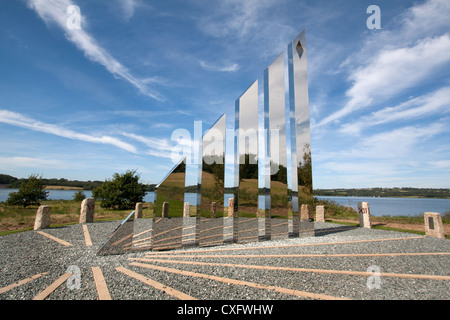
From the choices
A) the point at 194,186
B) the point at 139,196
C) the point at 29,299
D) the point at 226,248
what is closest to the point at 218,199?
the point at 194,186

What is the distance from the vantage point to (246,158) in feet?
25.8

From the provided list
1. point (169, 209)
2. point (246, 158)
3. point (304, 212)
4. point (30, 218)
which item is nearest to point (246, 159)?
point (246, 158)

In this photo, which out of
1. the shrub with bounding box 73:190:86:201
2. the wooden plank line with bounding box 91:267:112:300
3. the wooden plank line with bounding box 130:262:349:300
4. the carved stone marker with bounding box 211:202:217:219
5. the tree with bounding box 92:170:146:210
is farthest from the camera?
the shrub with bounding box 73:190:86:201

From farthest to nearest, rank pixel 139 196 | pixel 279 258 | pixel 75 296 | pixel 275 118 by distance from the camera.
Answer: pixel 139 196 < pixel 275 118 < pixel 279 258 < pixel 75 296

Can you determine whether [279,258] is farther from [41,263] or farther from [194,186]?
[41,263]

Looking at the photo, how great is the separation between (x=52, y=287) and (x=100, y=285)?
3.01ft

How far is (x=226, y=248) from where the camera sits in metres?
7.19

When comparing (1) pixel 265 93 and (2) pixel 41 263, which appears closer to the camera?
(2) pixel 41 263

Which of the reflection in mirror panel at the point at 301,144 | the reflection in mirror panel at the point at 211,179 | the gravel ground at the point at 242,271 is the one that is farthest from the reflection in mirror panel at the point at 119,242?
the reflection in mirror panel at the point at 301,144

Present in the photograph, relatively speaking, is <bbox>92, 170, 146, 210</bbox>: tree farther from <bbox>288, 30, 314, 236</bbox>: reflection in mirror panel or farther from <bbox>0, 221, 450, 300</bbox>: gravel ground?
<bbox>288, 30, 314, 236</bbox>: reflection in mirror panel

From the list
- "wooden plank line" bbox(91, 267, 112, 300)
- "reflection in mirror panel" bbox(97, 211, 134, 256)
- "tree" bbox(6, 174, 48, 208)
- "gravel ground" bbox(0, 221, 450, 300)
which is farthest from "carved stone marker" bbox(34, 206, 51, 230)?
"tree" bbox(6, 174, 48, 208)

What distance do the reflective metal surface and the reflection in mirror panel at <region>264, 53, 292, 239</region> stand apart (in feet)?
1.95

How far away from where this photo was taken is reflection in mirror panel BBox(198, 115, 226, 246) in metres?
7.36
